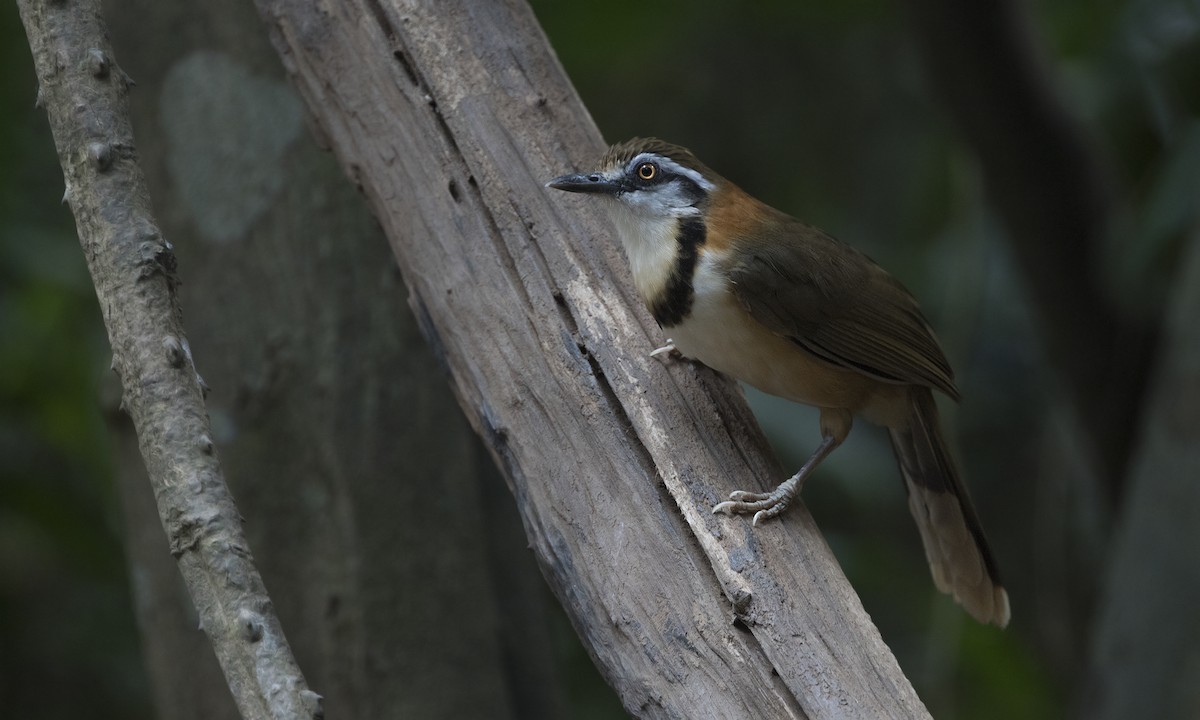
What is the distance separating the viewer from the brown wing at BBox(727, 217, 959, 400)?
9.04 feet

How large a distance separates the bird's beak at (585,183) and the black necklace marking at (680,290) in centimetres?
22

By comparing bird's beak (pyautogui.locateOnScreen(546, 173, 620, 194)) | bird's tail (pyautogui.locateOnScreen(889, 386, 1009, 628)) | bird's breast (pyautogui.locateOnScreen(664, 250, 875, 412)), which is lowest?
bird's tail (pyautogui.locateOnScreen(889, 386, 1009, 628))

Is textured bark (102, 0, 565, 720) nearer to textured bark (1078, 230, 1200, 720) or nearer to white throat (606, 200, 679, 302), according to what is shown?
white throat (606, 200, 679, 302)

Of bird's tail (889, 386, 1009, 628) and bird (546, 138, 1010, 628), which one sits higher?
bird (546, 138, 1010, 628)

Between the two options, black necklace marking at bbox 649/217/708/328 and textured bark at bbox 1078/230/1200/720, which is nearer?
black necklace marking at bbox 649/217/708/328

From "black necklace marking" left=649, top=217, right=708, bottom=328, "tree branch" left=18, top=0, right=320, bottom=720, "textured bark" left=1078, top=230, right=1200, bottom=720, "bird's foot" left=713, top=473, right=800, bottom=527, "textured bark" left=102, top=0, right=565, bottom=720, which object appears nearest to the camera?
"tree branch" left=18, top=0, right=320, bottom=720

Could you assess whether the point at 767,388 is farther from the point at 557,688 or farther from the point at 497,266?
the point at 557,688

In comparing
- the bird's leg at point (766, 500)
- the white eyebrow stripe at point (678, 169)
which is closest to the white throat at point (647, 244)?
the white eyebrow stripe at point (678, 169)

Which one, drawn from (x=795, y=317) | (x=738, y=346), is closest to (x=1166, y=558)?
(x=795, y=317)

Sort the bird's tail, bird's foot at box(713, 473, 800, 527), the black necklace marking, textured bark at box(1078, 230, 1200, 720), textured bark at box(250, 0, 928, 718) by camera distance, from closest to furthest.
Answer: textured bark at box(250, 0, 928, 718), bird's foot at box(713, 473, 800, 527), the black necklace marking, the bird's tail, textured bark at box(1078, 230, 1200, 720)

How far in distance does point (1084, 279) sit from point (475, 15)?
268cm

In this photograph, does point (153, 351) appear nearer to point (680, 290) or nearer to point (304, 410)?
point (680, 290)

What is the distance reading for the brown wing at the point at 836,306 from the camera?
275 cm

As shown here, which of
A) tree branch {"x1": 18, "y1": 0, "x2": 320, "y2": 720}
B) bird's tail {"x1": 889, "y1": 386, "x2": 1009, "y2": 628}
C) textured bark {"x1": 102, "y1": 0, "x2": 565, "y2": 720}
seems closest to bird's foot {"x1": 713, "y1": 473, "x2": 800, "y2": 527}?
bird's tail {"x1": 889, "y1": 386, "x2": 1009, "y2": 628}
